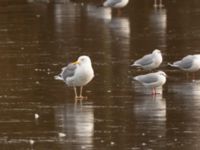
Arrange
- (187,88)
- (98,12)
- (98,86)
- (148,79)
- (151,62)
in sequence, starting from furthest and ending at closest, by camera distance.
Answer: (98,12)
(151,62)
(98,86)
(187,88)
(148,79)

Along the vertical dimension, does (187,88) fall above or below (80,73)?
below

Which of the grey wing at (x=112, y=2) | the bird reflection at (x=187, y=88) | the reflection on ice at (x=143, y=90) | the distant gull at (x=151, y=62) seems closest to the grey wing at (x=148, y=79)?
the reflection on ice at (x=143, y=90)

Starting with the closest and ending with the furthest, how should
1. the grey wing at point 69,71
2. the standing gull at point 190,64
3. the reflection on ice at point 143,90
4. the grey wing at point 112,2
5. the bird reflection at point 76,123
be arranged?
the bird reflection at point 76,123 < the grey wing at point 69,71 < the reflection on ice at point 143,90 < the standing gull at point 190,64 < the grey wing at point 112,2

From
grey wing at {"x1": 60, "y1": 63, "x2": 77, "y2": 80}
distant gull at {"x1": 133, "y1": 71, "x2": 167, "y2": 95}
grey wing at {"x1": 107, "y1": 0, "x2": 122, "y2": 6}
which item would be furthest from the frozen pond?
grey wing at {"x1": 107, "y1": 0, "x2": 122, "y2": 6}

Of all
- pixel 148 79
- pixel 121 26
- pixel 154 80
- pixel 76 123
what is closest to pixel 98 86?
pixel 148 79

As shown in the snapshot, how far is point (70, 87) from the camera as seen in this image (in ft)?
48.5

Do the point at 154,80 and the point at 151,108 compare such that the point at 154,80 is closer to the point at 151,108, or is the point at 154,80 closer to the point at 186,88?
the point at 186,88

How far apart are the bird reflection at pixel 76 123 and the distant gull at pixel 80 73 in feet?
1.68

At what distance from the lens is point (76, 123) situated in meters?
11.7

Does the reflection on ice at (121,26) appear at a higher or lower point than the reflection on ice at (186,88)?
higher

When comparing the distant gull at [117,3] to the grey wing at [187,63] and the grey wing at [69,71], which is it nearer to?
the grey wing at [187,63]

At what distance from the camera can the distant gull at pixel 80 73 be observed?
13.3 metres

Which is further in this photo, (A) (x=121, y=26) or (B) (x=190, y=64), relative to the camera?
(A) (x=121, y=26)

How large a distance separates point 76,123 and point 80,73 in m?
1.85
